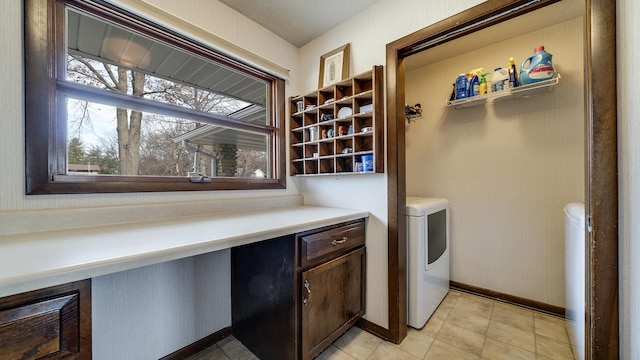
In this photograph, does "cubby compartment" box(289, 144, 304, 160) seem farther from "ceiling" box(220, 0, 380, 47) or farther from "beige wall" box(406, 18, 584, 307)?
"beige wall" box(406, 18, 584, 307)

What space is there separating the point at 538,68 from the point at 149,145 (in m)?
2.74

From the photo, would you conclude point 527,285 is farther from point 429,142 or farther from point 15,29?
point 15,29

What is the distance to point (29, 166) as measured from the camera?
100 cm

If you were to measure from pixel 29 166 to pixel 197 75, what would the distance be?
1.01 metres

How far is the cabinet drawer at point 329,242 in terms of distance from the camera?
1207 millimetres

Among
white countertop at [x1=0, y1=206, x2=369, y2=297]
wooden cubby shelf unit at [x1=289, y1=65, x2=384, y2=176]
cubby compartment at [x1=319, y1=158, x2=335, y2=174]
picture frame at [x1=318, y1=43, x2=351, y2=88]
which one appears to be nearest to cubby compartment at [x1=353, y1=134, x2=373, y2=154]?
wooden cubby shelf unit at [x1=289, y1=65, x2=384, y2=176]

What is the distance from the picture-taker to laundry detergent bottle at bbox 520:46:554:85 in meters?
1.65

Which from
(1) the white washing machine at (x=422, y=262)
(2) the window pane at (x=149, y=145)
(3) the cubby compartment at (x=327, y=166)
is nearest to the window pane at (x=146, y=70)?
(2) the window pane at (x=149, y=145)

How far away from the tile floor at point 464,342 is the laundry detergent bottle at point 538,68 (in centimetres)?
181

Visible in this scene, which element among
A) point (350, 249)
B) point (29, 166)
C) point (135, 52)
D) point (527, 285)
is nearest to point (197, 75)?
point (135, 52)

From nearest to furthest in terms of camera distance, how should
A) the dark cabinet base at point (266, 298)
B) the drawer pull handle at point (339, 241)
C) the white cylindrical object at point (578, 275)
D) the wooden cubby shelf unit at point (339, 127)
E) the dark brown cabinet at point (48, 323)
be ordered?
the dark brown cabinet at point (48, 323) < the white cylindrical object at point (578, 275) < the dark cabinet base at point (266, 298) < the drawer pull handle at point (339, 241) < the wooden cubby shelf unit at point (339, 127)

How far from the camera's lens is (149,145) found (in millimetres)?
1395

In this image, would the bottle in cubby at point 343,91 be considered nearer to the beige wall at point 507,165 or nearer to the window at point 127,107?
the window at point 127,107

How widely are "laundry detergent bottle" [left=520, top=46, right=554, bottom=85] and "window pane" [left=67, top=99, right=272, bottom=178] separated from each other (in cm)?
219
